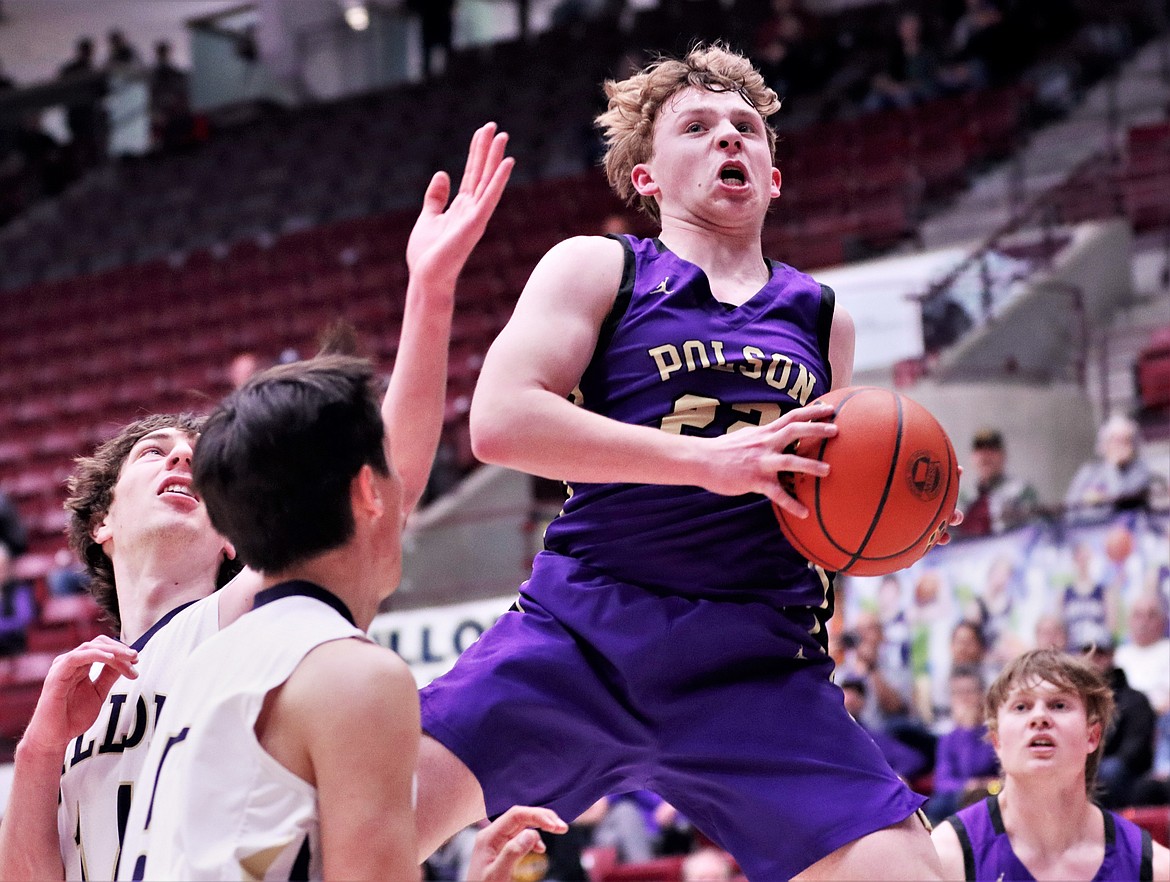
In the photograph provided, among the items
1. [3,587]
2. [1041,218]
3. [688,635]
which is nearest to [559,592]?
[688,635]

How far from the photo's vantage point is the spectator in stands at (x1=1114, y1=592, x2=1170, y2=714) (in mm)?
6934

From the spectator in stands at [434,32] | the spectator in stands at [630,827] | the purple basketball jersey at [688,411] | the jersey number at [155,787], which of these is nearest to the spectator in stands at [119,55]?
the spectator in stands at [434,32]

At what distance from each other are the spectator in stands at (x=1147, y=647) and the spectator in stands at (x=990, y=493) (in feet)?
3.35

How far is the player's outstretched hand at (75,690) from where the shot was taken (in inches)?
104

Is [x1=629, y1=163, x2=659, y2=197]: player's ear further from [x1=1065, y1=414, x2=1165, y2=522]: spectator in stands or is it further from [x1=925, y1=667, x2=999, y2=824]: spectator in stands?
[x1=1065, y1=414, x2=1165, y2=522]: spectator in stands

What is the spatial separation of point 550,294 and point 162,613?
3.16 ft

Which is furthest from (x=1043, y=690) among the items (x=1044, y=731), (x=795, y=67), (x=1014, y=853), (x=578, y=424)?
(x=795, y=67)

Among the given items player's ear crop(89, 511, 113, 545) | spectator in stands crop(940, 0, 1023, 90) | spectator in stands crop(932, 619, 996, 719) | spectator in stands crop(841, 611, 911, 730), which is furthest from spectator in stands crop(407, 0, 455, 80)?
player's ear crop(89, 511, 113, 545)

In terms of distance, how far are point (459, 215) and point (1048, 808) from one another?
2273 millimetres

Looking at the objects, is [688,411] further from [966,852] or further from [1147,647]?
[1147,647]

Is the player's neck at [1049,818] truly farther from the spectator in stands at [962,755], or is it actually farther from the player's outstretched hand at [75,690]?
the player's outstretched hand at [75,690]

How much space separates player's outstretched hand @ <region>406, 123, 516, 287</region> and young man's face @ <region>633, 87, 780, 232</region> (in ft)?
1.47

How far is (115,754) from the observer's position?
2822mm

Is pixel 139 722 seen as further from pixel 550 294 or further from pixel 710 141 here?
pixel 710 141
